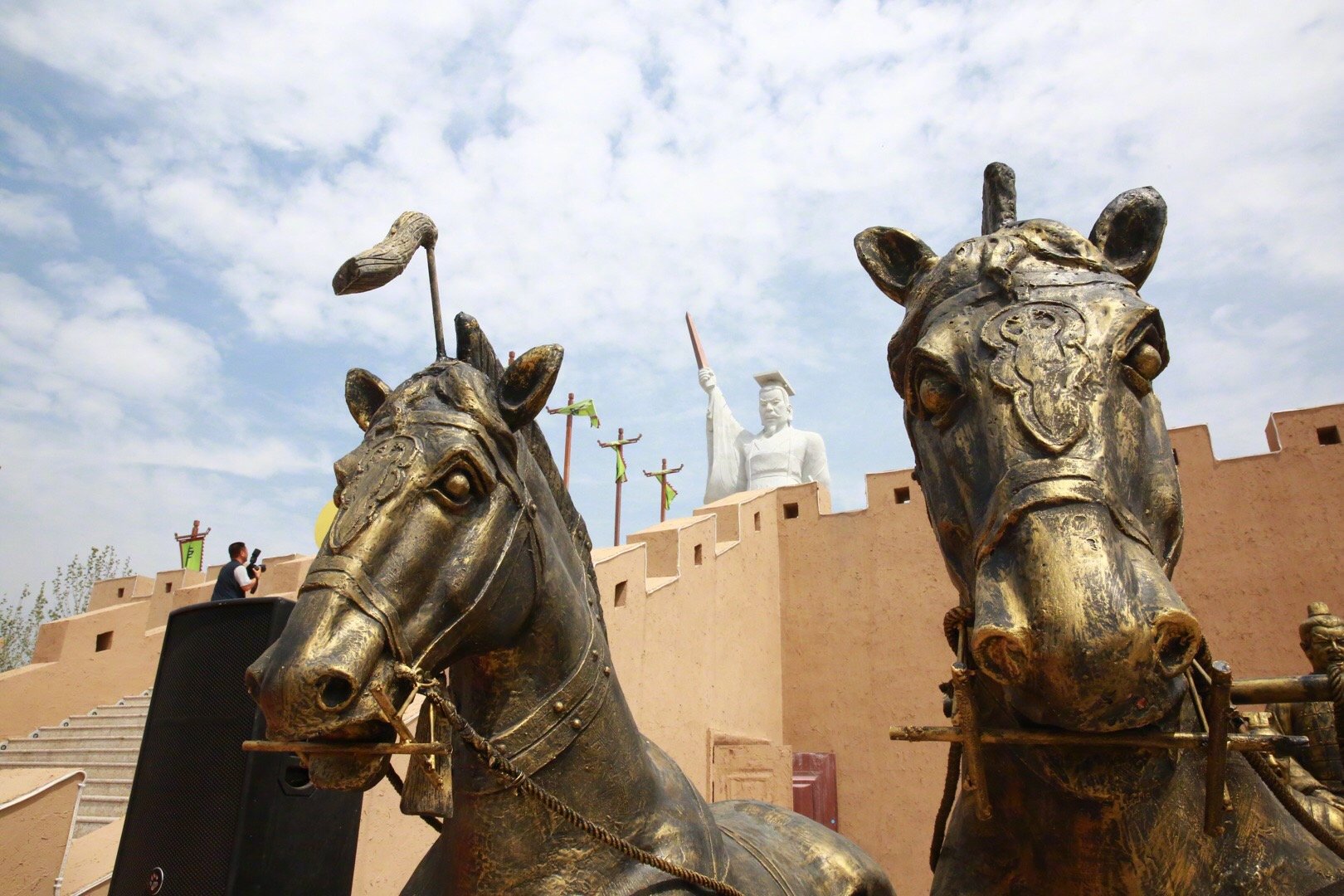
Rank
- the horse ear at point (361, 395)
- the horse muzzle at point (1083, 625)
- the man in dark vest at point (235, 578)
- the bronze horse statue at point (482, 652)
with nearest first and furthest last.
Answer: the horse muzzle at point (1083, 625), the bronze horse statue at point (482, 652), the horse ear at point (361, 395), the man in dark vest at point (235, 578)

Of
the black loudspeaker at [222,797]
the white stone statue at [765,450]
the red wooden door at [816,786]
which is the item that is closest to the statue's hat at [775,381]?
the white stone statue at [765,450]

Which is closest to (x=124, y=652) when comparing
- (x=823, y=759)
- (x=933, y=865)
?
(x=823, y=759)

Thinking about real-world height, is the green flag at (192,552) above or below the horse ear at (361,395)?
above

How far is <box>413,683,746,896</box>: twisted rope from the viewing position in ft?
6.46

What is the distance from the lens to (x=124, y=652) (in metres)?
8.98

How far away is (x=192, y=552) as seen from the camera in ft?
54.3

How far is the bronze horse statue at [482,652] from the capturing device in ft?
6.03

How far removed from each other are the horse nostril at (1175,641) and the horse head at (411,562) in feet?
4.59

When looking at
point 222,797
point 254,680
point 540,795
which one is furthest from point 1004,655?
point 222,797

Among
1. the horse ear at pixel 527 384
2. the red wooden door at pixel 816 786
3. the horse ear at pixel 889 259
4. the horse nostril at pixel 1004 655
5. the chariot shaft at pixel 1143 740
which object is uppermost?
the horse ear at pixel 889 259

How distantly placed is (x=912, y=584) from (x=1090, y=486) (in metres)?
9.45

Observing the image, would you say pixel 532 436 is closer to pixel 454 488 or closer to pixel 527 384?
pixel 527 384

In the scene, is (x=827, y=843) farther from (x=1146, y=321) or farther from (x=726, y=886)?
(x=1146, y=321)

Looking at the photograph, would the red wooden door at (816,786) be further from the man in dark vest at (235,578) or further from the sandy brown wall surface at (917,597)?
the man in dark vest at (235,578)
